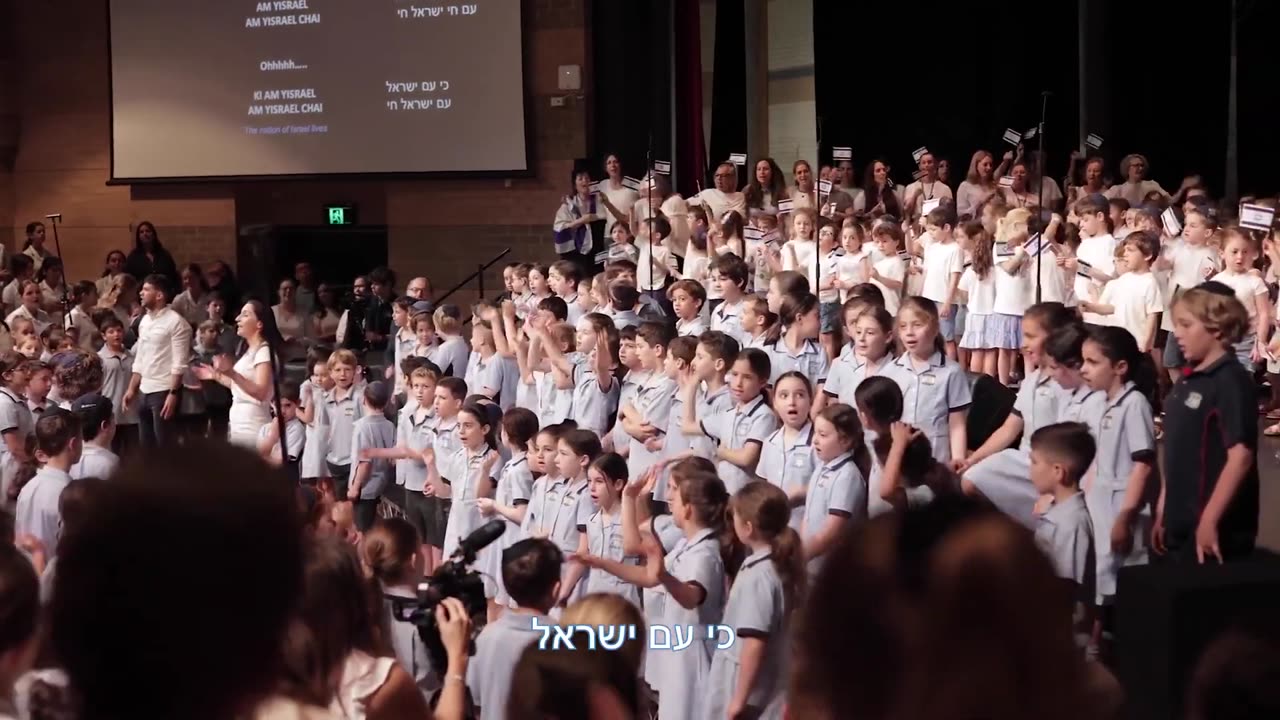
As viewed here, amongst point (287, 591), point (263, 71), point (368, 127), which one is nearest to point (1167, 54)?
point (368, 127)

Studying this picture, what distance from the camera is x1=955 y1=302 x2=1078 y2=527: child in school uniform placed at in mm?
4664

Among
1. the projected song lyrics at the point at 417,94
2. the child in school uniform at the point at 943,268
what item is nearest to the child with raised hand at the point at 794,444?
the child in school uniform at the point at 943,268

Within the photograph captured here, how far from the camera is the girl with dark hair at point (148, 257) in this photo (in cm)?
1356

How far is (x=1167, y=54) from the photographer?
13.3 meters

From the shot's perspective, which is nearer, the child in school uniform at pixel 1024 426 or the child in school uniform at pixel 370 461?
the child in school uniform at pixel 1024 426

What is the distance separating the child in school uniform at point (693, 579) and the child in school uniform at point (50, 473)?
2261mm

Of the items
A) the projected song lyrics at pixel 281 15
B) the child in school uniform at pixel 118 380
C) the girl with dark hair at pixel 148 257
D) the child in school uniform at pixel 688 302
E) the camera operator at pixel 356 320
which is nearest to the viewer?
the child in school uniform at pixel 688 302

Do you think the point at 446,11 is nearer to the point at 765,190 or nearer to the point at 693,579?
the point at 765,190

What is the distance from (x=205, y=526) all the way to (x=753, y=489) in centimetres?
297

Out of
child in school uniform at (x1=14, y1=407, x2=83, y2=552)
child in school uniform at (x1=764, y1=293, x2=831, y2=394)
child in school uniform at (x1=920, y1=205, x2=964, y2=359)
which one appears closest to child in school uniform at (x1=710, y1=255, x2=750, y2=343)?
child in school uniform at (x1=764, y1=293, x2=831, y2=394)

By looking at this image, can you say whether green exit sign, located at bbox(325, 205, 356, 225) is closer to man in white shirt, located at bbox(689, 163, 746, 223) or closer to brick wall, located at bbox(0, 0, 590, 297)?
brick wall, located at bbox(0, 0, 590, 297)

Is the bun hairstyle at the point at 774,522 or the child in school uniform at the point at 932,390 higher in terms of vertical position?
the child in school uniform at the point at 932,390

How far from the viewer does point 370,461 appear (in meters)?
6.93

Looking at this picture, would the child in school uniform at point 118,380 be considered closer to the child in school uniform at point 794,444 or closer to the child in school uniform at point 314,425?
the child in school uniform at point 314,425
